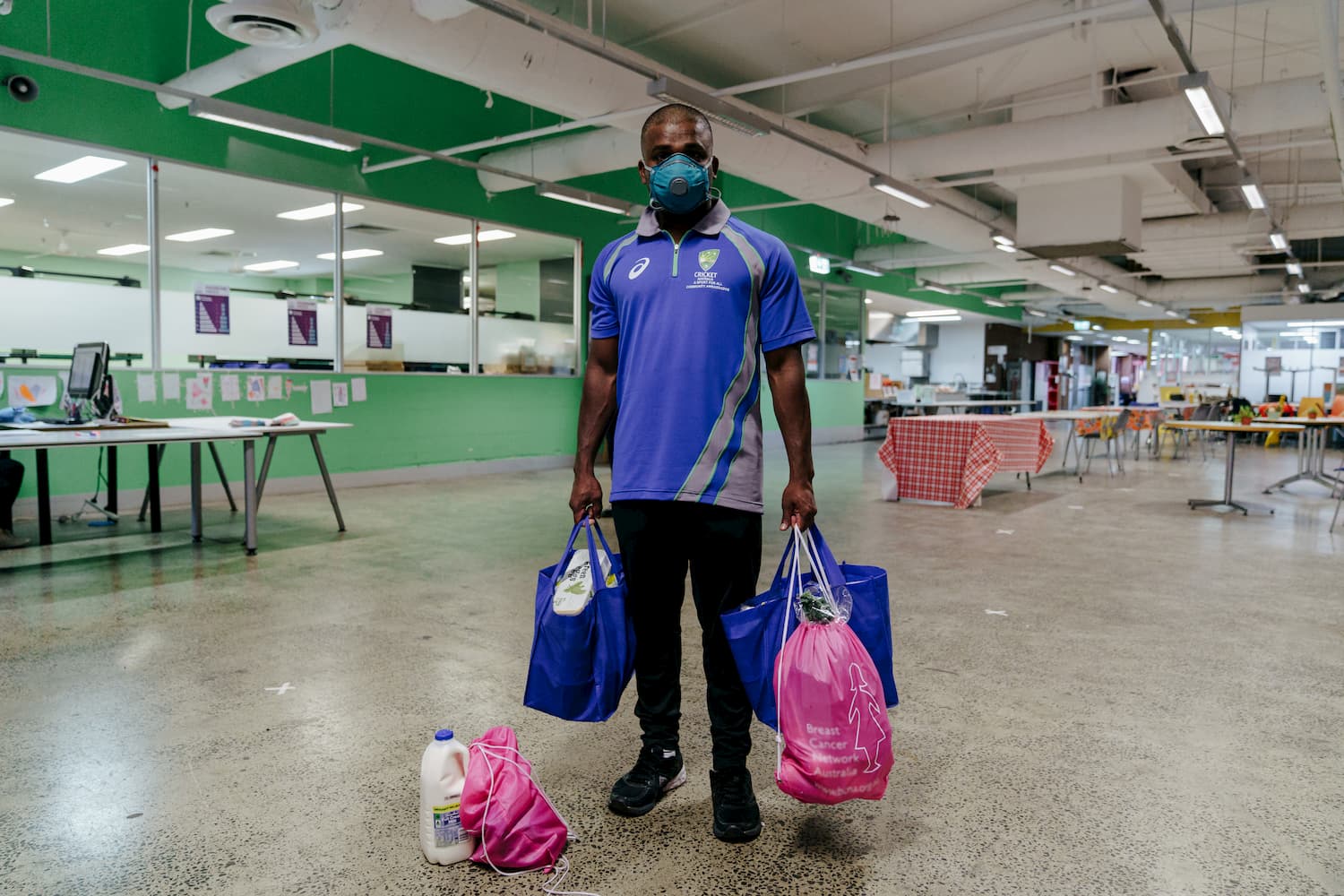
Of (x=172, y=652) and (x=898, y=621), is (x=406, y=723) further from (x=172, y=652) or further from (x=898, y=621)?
(x=898, y=621)

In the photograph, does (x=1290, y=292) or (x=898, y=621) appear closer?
(x=898, y=621)

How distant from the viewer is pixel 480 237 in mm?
9094

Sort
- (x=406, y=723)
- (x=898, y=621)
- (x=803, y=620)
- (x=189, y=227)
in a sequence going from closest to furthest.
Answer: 1. (x=803, y=620)
2. (x=406, y=723)
3. (x=898, y=621)
4. (x=189, y=227)

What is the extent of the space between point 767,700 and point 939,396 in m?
17.5

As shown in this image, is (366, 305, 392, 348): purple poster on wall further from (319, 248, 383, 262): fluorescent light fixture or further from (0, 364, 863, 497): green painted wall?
(319, 248, 383, 262): fluorescent light fixture

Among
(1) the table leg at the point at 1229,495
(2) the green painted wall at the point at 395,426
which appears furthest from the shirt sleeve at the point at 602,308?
(1) the table leg at the point at 1229,495

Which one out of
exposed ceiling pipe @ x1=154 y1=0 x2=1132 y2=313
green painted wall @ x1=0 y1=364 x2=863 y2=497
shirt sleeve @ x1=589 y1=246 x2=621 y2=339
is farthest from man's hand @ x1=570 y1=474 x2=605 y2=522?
green painted wall @ x1=0 y1=364 x2=863 y2=497

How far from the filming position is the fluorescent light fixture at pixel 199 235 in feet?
22.0

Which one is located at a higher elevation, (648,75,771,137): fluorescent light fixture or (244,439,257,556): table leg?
(648,75,771,137): fluorescent light fixture

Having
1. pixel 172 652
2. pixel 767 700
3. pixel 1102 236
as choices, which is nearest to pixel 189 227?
pixel 172 652

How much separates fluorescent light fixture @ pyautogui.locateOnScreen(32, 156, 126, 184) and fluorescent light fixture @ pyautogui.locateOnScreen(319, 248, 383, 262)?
5.72 feet

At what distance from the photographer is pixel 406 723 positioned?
242 centimetres

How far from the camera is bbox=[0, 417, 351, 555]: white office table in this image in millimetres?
4098

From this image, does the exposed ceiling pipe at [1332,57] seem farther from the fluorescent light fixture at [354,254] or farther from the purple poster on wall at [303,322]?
the purple poster on wall at [303,322]
